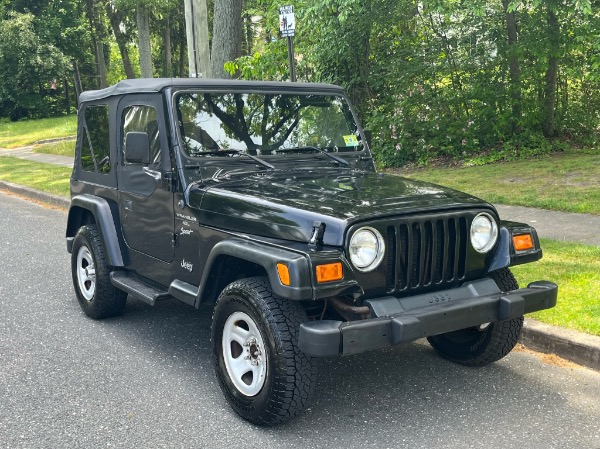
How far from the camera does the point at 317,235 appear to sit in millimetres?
3699

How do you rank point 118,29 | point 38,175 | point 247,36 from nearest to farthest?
point 38,175, point 247,36, point 118,29

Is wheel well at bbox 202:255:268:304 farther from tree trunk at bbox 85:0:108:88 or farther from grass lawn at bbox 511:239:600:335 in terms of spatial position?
tree trunk at bbox 85:0:108:88

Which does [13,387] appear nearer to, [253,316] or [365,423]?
[253,316]

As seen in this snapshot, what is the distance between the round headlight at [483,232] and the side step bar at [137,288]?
6.80ft

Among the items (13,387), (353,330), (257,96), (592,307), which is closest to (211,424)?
(353,330)

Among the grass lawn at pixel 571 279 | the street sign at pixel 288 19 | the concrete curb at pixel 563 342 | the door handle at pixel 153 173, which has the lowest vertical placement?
the concrete curb at pixel 563 342

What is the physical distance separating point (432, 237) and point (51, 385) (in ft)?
8.36

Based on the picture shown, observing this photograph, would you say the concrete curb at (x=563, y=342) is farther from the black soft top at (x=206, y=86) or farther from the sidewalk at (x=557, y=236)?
the black soft top at (x=206, y=86)

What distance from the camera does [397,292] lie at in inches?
155

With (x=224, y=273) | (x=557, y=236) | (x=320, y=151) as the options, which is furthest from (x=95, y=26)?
(x=224, y=273)

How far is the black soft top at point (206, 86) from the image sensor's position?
486 centimetres

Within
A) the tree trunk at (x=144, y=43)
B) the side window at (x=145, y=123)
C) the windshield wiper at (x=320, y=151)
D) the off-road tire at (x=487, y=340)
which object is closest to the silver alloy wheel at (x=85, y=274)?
the side window at (x=145, y=123)

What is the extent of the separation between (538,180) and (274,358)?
27.1 feet

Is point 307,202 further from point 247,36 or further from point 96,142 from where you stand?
point 247,36
